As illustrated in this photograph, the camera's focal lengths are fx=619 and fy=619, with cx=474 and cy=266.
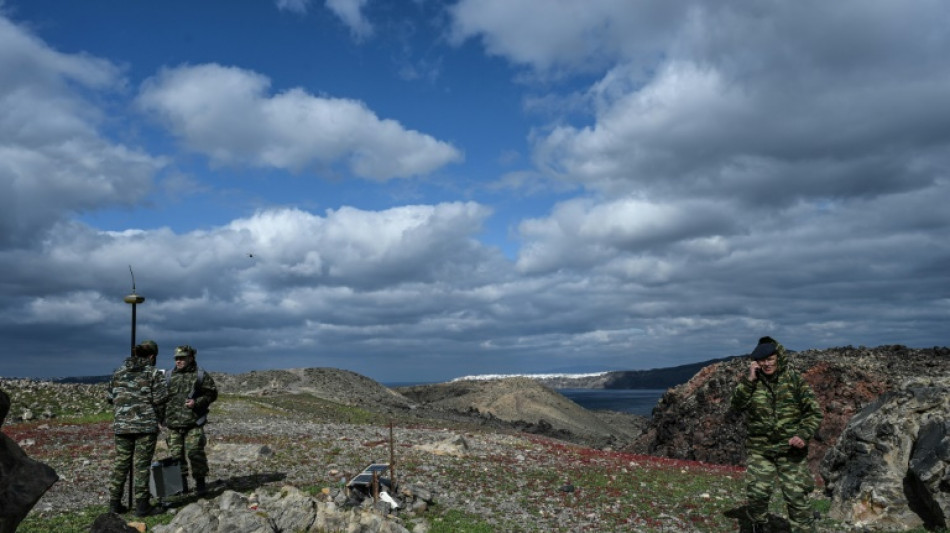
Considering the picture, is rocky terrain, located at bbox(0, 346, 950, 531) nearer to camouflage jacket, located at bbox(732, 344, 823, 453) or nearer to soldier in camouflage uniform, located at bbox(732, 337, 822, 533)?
soldier in camouflage uniform, located at bbox(732, 337, 822, 533)

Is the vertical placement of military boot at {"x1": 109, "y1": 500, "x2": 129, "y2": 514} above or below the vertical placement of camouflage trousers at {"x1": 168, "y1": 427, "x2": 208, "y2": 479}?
below

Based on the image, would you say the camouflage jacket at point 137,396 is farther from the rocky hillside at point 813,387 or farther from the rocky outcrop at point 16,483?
the rocky hillside at point 813,387

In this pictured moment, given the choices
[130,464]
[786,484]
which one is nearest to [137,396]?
[130,464]

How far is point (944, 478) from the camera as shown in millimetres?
12070

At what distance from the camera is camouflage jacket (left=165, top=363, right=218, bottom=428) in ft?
49.9

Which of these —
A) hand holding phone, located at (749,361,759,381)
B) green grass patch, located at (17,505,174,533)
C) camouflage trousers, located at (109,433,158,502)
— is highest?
hand holding phone, located at (749,361,759,381)

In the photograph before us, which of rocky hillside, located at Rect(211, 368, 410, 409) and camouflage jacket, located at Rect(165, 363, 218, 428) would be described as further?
rocky hillside, located at Rect(211, 368, 410, 409)

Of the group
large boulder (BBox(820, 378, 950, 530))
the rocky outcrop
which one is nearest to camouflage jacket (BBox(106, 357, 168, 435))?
the rocky outcrop

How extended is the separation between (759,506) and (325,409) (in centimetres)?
4307

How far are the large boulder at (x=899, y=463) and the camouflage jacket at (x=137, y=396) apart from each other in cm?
1617

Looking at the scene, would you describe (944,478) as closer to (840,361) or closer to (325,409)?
(840,361)

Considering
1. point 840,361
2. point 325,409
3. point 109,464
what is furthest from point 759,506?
point 325,409

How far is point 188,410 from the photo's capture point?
50.1 feet

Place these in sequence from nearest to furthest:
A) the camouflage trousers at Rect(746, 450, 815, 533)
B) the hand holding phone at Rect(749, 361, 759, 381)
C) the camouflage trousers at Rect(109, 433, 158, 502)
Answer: the camouflage trousers at Rect(746, 450, 815, 533) < the hand holding phone at Rect(749, 361, 759, 381) < the camouflage trousers at Rect(109, 433, 158, 502)
